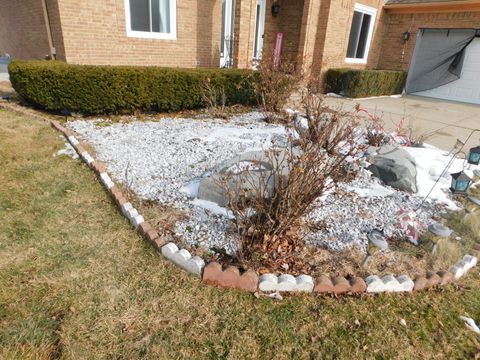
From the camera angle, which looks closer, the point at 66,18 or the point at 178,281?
the point at 178,281

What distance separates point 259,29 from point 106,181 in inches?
382

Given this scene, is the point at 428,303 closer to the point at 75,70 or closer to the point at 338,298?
the point at 338,298

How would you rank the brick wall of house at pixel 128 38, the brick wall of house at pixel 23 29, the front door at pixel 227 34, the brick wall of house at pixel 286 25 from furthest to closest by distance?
the brick wall of house at pixel 286 25, the front door at pixel 227 34, the brick wall of house at pixel 23 29, the brick wall of house at pixel 128 38

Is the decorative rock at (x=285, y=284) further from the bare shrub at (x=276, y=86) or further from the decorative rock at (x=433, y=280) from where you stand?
the bare shrub at (x=276, y=86)

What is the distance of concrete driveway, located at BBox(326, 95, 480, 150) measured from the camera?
22.8 feet

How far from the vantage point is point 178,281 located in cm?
230

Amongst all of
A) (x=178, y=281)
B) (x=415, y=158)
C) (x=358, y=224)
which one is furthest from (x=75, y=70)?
(x=415, y=158)

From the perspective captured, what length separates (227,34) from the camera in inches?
385

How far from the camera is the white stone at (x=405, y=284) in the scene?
2.41m

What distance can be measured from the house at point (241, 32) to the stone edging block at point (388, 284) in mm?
7132

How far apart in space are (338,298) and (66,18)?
24.8 ft

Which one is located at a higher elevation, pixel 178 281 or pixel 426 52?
pixel 426 52

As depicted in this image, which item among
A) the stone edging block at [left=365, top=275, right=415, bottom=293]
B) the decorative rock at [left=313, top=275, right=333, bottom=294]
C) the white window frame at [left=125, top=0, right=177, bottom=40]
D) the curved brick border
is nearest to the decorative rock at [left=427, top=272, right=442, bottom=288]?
the curved brick border

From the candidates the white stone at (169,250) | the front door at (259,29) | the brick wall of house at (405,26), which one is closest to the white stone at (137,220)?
the white stone at (169,250)
